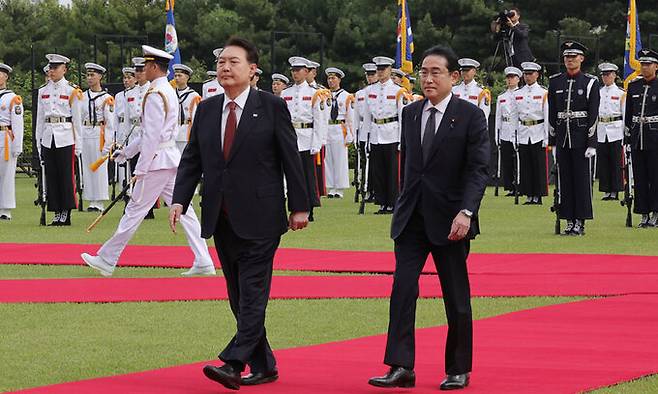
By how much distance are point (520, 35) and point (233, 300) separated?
19199mm

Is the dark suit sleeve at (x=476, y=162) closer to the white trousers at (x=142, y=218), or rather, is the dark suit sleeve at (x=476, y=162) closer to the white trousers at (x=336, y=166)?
the white trousers at (x=142, y=218)

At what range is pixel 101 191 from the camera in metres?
23.4

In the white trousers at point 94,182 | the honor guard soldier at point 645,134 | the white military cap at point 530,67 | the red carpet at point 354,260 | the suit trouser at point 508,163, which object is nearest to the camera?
the red carpet at point 354,260

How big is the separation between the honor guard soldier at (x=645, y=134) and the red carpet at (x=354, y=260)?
410 cm

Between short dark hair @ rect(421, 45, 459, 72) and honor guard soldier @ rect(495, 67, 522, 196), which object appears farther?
honor guard soldier @ rect(495, 67, 522, 196)

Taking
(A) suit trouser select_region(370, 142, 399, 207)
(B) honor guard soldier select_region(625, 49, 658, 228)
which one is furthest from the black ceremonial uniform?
(A) suit trouser select_region(370, 142, 399, 207)

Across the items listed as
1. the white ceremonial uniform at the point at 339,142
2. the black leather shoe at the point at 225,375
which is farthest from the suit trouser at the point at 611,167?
the black leather shoe at the point at 225,375

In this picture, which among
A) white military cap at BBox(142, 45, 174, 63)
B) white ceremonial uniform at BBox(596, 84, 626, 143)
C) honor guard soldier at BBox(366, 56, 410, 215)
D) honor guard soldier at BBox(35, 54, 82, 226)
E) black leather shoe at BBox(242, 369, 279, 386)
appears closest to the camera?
black leather shoe at BBox(242, 369, 279, 386)

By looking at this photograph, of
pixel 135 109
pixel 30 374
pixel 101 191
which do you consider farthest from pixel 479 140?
pixel 101 191

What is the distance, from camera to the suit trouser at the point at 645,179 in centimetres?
1889

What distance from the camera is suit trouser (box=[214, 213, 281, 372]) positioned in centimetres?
804

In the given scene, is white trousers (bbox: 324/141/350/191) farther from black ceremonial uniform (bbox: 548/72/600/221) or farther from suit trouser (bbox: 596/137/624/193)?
black ceremonial uniform (bbox: 548/72/600/221)

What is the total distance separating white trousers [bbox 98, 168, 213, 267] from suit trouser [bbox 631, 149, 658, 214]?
7.40 metres

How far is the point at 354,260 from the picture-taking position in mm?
14773
